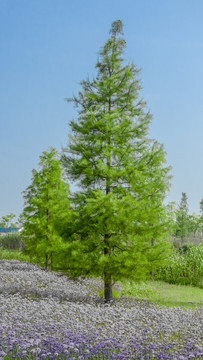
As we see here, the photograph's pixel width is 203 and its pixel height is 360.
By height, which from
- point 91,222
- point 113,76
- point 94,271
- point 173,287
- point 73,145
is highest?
point 113,76

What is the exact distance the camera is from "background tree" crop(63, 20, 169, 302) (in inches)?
410

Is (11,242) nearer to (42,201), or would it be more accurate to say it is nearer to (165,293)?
(42,201)

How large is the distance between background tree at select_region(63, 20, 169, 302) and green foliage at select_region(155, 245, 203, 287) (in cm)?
732

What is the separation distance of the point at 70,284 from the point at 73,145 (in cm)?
589

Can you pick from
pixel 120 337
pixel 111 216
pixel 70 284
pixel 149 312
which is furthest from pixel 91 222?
pixel 120 337

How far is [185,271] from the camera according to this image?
17.8 metres

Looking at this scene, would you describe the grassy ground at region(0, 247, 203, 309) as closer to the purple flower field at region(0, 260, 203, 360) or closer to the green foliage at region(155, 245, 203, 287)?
the green foliage at region(155, 245, 203, 287)

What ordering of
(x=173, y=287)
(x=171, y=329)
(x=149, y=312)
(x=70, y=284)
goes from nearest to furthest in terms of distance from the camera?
(x=171, y=329) → (x=149, y=312) → (x=70, y=284) → (x=173, y=287)

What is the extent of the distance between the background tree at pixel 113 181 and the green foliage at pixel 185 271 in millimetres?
7317

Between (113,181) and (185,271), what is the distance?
8861mm

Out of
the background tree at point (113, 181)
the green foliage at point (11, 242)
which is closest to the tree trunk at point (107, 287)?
A: the background tree at point (113, 181)

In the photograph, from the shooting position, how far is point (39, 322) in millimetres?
6863

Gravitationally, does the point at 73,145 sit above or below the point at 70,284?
above

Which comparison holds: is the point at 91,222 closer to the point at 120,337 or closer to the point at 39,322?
the point at 39,322
